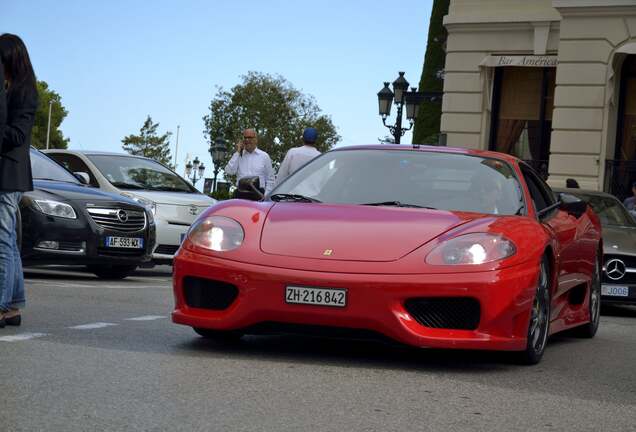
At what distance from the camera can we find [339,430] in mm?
5363

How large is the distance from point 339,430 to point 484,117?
25.1m

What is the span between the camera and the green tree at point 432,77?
4184 centimetres

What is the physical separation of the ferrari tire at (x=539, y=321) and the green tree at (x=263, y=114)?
8582 centimetres

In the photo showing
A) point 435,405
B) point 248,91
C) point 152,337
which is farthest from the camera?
point 248,91

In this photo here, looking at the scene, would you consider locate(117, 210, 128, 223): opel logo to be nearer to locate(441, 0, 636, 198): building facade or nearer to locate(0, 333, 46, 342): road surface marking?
locate(0, 333, 46, 342): road surface marking

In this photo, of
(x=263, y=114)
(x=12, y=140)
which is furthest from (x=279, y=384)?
(x=263, y=114)

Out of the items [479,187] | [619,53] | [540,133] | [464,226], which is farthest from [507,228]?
[540,133]

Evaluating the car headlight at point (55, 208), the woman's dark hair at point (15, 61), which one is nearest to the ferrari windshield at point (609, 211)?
the car headlight at point (55, 208)

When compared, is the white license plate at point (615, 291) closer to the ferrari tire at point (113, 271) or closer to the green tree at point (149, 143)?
the ferrari tire at point (113, 271)

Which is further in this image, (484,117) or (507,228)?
(484,117)

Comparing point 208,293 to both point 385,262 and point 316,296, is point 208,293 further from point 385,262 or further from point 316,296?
point 385,262

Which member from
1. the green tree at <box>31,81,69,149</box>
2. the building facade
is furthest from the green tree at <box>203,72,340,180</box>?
the building facade

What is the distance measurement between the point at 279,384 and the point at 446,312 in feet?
4.21

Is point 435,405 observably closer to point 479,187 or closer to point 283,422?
point 283,422
